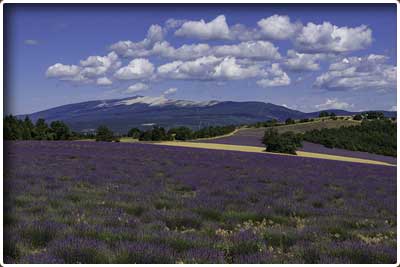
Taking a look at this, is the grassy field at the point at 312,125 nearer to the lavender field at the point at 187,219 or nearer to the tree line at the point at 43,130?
the tree line at the point at 43,130

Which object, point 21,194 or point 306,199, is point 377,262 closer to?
point 306,199

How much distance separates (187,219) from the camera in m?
7.50

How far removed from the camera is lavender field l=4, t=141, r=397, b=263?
5422 millimetres

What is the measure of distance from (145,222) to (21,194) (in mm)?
3046

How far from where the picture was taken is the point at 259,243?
6.04 meters

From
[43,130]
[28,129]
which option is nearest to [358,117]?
[43,130]

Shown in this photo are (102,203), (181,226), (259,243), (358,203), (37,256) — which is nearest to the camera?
(37,256)

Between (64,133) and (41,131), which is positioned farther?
(64,133)

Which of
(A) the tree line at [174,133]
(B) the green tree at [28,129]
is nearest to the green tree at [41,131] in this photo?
(B) the green tree at [28,129]

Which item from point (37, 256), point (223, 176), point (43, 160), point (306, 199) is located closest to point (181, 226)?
point (37, 256)

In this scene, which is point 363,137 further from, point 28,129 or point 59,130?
point 28,129

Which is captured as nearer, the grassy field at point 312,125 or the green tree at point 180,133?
the green tree at point 180,133

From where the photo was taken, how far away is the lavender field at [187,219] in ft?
17.8

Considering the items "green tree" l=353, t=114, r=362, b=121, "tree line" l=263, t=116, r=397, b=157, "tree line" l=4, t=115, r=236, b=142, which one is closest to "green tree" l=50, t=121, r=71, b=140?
"tree line" l=4, t=115, r=236, b=142
